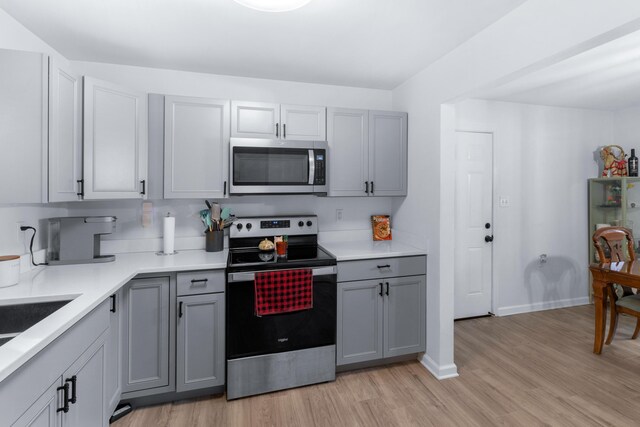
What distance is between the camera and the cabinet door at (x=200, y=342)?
214 cm

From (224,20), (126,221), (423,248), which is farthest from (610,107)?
(126,221)

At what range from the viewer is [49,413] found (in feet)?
3.82

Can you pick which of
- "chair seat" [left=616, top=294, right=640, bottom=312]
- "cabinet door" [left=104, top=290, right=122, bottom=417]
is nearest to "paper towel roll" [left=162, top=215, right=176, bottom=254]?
"cabinet door" [left=104, top=290, right=122, bottom=417]

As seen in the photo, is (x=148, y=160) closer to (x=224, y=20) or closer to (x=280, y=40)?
(x=224, y=20)

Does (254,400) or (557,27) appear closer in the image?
(557,27)

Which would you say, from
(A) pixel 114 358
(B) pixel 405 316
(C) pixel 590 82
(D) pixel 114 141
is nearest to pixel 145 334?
(A) pixel 114 358

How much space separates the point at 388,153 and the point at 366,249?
0.85 metres

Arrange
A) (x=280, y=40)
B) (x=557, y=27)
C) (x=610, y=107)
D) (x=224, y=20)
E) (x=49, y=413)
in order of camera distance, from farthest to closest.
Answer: (x=610, y=107) → (x=280, y=40) → (x=224, y=20) → (x=557, y=27) → (x=49, y=413)

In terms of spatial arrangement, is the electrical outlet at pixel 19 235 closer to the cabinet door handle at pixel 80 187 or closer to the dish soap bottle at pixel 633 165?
the cabinet door handle at pixel 80 187

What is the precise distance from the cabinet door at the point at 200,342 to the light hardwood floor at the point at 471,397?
178mm

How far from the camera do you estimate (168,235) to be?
2.48 meters

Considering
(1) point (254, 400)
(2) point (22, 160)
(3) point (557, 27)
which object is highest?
(3) point (557, 27)

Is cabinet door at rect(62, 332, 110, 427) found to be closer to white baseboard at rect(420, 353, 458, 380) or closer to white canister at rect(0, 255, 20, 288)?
white canister at rect(0, 255, 20, 288)

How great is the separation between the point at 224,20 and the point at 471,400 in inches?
112
